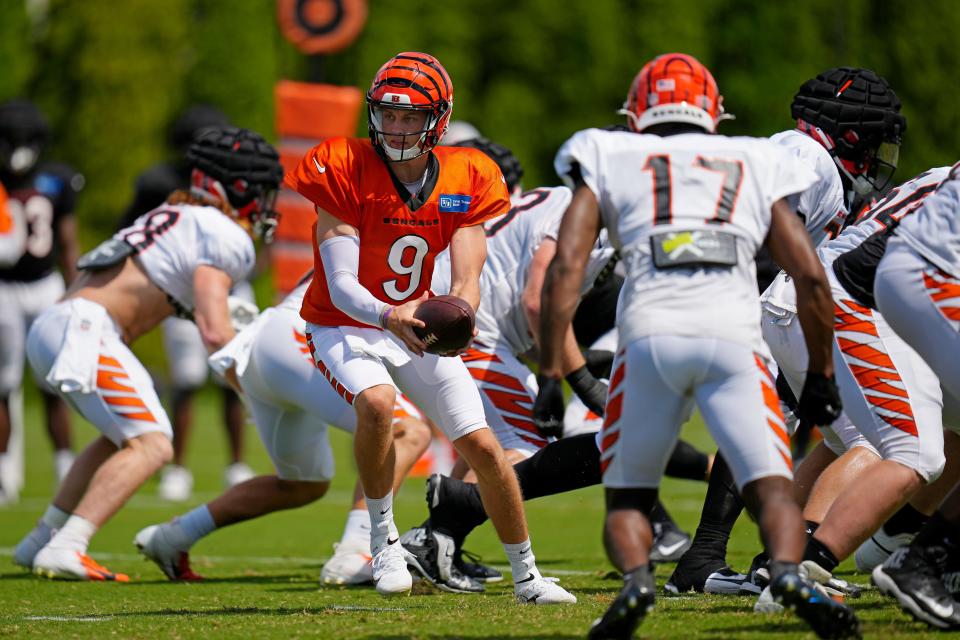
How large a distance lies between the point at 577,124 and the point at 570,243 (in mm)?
22027

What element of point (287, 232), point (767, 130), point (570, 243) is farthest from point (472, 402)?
point (767, 130)

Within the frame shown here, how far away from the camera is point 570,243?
389cm

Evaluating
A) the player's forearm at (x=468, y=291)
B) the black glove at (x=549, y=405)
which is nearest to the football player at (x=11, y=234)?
the player's forearm at (x=468, y=291)

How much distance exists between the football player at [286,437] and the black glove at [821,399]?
7.94 feet

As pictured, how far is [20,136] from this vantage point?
10617mm

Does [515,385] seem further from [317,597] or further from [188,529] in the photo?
[188,529]

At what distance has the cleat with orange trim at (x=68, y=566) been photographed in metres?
6.32

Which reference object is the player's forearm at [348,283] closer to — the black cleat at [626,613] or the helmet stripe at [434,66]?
the helmet stripe at [434,66]

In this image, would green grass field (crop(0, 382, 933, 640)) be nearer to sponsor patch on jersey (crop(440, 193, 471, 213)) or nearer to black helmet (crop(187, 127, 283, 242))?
sponsor patch on jersey (crop(440, 193, 471, 213))

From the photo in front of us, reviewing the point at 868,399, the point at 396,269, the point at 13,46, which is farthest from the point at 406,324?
the point at 13,46

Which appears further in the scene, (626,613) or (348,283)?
(348,283)

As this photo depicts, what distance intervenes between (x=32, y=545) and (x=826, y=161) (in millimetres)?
4005

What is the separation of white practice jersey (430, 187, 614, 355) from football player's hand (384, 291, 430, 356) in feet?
4.71

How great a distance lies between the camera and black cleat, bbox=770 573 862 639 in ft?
11.9
